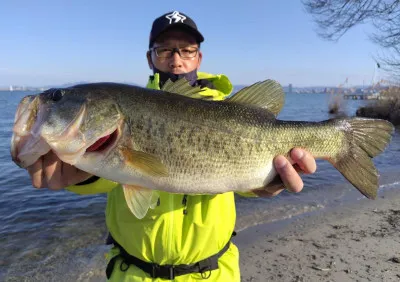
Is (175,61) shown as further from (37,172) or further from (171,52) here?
(37,172)

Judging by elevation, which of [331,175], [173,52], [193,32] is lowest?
[331,175]

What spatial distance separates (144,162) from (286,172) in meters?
1.07

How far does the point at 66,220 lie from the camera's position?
8.09 m

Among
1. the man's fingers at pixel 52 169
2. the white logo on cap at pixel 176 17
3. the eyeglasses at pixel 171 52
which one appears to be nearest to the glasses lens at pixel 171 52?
the eyeglasses at pixel 171 52

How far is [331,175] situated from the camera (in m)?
12.2

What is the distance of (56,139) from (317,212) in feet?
24.5

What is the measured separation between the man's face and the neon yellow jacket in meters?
1.24

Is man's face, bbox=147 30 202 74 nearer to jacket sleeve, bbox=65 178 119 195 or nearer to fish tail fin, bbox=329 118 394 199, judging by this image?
jacket sleeve, bbox=65 178 119 195

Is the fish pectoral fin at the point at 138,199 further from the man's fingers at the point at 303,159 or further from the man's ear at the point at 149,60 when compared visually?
the man's ear at the point at 149,60

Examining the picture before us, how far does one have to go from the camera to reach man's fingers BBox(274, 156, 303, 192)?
248cm

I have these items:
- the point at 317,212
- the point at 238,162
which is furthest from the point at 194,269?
the point at 317,212

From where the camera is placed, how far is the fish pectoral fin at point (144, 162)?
2.16 m

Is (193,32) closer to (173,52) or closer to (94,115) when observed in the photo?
(173,52)

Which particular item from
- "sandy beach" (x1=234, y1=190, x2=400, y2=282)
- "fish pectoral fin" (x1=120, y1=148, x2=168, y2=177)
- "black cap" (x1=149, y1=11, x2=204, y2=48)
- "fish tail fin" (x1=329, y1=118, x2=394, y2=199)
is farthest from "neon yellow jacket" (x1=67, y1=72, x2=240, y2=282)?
"sandy beach" (x1=234, y1=190, x2=400, y2=282)
